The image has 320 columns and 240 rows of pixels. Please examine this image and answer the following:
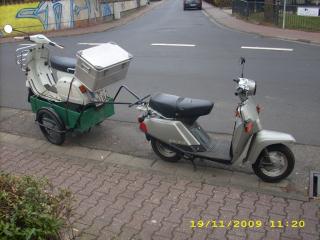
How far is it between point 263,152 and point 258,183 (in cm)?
39

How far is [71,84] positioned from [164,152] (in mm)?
1679

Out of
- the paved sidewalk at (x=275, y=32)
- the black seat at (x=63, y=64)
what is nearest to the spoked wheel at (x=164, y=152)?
the black seat at (x=63, y=64)

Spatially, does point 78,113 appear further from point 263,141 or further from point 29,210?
point 29,210

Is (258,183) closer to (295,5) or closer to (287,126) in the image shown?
(287,126)

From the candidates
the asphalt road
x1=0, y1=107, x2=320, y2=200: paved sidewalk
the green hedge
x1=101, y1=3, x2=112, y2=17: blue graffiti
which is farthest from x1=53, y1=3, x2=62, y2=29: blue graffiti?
the green hedge

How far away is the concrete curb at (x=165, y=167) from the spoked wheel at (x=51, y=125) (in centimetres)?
11

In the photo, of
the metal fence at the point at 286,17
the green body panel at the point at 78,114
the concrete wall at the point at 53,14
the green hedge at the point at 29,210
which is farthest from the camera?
the concrete wall at the point at 53,14

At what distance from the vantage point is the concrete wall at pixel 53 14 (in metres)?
21.9

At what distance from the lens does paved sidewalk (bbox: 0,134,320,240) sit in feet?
→ 13.5

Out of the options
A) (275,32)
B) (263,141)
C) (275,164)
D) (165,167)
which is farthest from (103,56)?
(275,32)

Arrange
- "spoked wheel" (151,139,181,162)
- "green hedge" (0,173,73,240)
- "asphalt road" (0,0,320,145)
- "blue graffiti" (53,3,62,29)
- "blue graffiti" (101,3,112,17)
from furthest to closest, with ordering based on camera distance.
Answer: "blue graffiti" (101,3,112,17) < "blue graffiti" (53,3,62,29) < "asphalt road" (0,0,320,145) < "spoked wheel" (151,139,181,162) < "green hedge" (0,173,73,240)

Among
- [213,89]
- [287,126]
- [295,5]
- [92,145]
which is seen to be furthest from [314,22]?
[92,145]

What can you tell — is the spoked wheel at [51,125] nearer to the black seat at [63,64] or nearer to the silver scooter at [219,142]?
the black seat at [63,64]

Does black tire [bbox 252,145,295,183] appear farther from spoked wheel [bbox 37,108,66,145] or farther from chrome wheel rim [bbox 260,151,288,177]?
spoked wheel [bbox 37,108,66,145]
